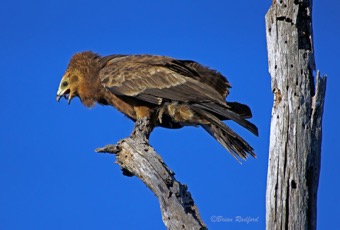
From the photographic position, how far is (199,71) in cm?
824

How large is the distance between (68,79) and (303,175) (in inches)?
181

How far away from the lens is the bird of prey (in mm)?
7504

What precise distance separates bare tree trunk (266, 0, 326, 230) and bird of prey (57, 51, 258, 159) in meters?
1.96

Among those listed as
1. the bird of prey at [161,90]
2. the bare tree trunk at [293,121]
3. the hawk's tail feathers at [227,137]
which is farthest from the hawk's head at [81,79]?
the bare tree trunk at [293,121]

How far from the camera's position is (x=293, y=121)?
16.7 ft

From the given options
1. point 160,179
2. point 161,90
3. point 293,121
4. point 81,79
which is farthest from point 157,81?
point 293,121

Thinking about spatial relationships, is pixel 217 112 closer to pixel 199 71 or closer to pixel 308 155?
pixel 199 71

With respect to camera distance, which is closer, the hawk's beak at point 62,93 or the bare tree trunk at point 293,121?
the bare tree trunk at point 293,121

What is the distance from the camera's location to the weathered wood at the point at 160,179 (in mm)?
5293

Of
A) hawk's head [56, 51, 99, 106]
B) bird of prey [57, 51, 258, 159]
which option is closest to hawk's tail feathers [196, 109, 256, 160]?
bird of prey [57, 51, 258, 159]

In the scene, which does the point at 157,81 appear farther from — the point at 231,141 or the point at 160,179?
the point at 160,179

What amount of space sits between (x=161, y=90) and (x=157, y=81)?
6.1 inches

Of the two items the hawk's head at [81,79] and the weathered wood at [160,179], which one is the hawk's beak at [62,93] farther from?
the weathered wood at [160,179]

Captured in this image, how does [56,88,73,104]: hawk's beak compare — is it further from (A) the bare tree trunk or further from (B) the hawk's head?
(A) the bare tree trunk
